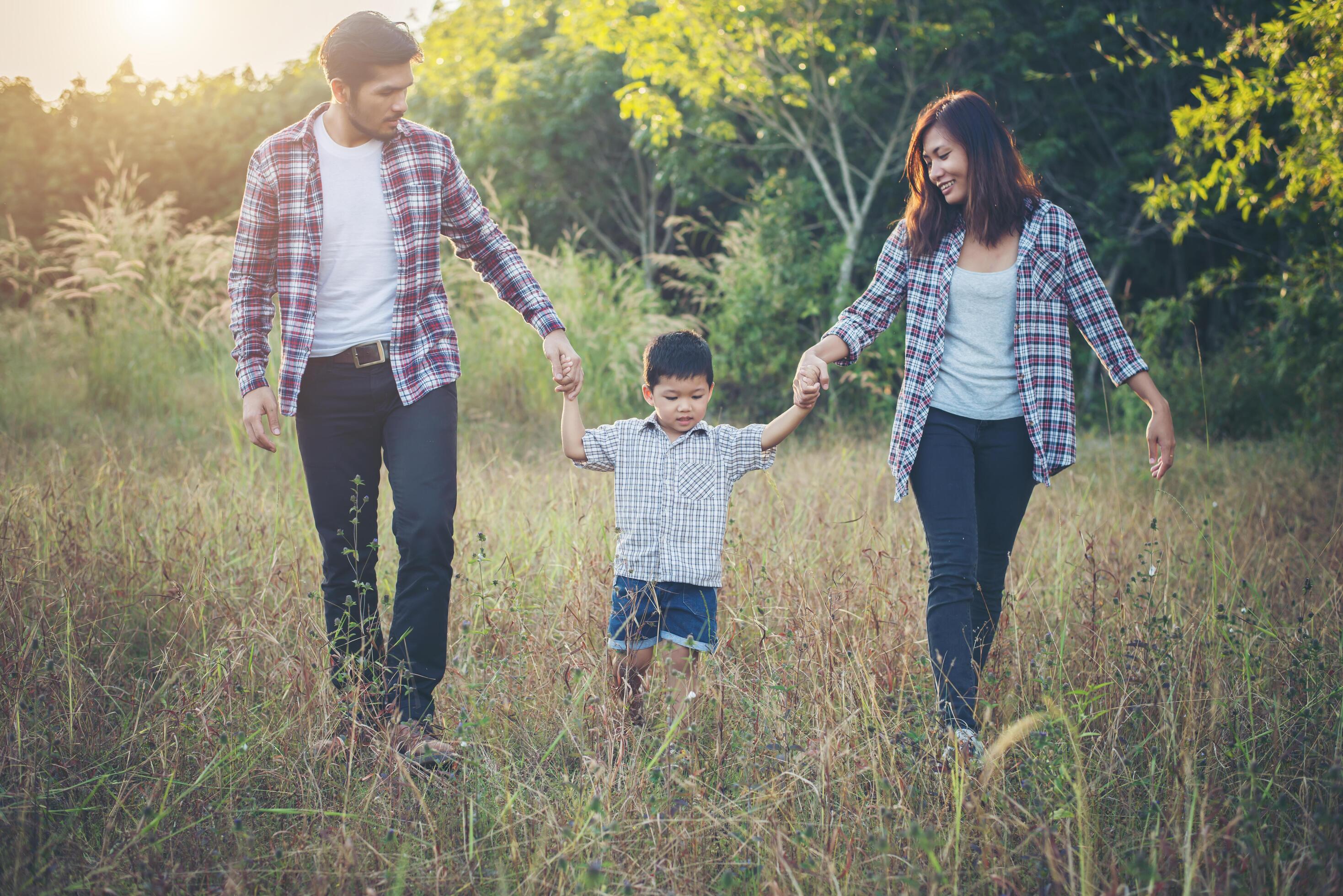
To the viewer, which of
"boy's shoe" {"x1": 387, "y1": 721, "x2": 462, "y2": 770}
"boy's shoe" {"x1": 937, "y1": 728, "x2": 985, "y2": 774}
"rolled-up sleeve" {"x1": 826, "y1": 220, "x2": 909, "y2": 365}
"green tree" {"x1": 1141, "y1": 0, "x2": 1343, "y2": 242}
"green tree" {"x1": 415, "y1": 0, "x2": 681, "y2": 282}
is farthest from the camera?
"green tree" {"x1": 415, "y1": 0, "x2": 681, "y2": 282}

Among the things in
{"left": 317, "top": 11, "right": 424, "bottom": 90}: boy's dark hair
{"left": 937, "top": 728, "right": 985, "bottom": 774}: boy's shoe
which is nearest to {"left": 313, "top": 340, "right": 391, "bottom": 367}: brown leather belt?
{"left": 317, "top": 11, "right": 424, "bottom": 90}: boy's dark hair

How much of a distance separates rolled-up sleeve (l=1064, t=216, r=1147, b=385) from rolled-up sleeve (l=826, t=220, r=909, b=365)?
47 centimetres

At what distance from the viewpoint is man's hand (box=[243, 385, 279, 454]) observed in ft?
9.09

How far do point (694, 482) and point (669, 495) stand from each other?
0.08 metres

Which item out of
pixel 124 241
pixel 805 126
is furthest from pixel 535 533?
pixel 805 126

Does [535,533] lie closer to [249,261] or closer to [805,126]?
[249,261]

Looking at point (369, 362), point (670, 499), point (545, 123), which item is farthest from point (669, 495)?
point (545, 123)

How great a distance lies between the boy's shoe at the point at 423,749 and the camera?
8.42 feet

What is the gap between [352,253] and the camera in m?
2.88

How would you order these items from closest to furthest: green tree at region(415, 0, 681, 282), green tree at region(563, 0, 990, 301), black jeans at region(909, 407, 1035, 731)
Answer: black jeans at region(909, 407, 1035, 731)
green tree at region(563, 0, 990, 301)
green tree at region(415, 0, 681, 282)

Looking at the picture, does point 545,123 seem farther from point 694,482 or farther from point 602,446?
point 694,482

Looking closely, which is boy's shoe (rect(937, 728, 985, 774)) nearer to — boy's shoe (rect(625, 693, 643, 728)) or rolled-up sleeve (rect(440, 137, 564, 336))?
boy's shoe (rect(625, 693, 643, 728))

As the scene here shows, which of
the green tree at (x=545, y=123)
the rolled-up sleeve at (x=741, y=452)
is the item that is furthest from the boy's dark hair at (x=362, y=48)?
the green tree at (x=545, y=123)

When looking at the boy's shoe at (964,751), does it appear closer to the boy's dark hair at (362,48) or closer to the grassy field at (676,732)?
the grassy field at (676,732)
